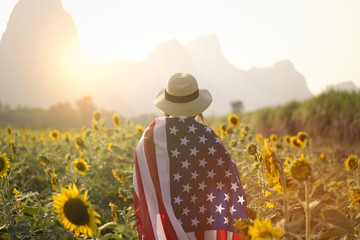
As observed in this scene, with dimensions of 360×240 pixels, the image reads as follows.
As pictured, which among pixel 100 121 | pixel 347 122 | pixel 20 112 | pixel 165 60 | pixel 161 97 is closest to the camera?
pixel 161 97

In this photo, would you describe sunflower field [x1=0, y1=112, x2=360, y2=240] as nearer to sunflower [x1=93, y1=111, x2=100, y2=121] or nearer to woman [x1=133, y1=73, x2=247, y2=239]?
sunflower [x1=93, y1=111, x2=100, y2=121]

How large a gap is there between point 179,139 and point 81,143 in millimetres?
2210

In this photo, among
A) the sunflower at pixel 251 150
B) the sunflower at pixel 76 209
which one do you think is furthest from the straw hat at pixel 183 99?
the sunflower at pixel 76 209

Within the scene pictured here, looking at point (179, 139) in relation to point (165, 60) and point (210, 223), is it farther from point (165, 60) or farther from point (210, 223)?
point (165, 60)

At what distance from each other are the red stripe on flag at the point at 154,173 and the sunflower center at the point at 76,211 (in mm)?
607

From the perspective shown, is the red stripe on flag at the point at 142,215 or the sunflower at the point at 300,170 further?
the red stripe on flag at the point at 142,215

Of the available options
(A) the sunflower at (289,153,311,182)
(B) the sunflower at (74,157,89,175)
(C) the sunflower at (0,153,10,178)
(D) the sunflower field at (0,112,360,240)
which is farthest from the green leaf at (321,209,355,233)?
(B) the sunflower at (74,157,89,175)

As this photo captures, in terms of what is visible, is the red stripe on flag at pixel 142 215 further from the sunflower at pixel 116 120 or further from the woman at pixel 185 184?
the sunflower at pixel 116 120

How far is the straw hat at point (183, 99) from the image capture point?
2.37 meters

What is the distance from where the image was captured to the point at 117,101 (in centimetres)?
8456

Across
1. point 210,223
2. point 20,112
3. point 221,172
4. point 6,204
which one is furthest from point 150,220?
point 20,112

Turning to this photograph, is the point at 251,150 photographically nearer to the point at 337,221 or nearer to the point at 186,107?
the point at 186,107

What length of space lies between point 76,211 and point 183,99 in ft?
3.81

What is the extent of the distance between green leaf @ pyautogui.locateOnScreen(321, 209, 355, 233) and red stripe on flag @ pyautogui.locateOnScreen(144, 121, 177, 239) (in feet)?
3.36
